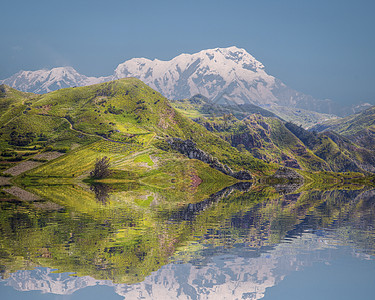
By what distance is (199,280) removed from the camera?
42.0 metres

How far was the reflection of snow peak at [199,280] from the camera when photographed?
128 ft

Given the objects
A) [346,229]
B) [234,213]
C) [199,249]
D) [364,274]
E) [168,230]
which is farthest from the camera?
[234,213]

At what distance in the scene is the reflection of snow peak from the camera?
39.2m

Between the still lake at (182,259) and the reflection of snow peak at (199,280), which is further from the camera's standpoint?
the still lake at (182,259)

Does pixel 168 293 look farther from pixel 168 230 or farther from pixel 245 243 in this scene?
pixel 168 230

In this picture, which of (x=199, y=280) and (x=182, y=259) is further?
(x=182, y=259)

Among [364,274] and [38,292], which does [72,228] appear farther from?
[364,274]

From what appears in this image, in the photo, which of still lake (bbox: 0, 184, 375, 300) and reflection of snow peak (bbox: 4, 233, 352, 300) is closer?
reflection of snow peak (bbox: 4, 233, 352, 300)

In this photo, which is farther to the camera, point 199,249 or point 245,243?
point 245,243

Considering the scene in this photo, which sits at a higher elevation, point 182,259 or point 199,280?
point 182,259

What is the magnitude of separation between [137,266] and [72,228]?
3012 cm

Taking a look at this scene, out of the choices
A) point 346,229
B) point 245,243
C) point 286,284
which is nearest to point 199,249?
point 245,243

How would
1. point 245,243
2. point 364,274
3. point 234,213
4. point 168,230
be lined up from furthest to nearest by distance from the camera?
point 234,213
point 168,230
point 245,243
point 364,274

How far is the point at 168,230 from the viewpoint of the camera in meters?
70.6
